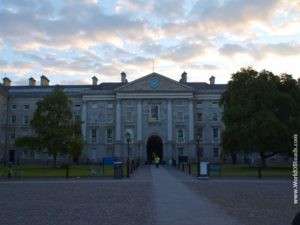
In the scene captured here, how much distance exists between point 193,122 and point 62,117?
35.6 meters

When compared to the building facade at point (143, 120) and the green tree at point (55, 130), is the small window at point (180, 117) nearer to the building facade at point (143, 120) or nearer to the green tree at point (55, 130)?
the building facade at point (143, 120)

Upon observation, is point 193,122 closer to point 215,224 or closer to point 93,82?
point 93,82

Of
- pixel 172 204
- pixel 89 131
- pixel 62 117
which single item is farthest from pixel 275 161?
pixel 172 204

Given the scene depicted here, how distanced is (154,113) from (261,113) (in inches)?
1581

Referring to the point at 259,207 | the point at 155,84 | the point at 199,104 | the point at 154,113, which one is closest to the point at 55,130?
the point at 154,113

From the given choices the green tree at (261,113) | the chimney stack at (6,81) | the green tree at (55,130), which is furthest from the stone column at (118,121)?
the green tree at (261,113)

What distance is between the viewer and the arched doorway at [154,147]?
302ft

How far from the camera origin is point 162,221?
499 inches

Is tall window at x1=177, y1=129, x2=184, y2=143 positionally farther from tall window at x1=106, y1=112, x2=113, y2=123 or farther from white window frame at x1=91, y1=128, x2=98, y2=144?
white window frame at x1=91, y1=128, x2=98, y2=144

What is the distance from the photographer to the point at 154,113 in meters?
91.2

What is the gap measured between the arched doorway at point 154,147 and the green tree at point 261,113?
33.6 meters

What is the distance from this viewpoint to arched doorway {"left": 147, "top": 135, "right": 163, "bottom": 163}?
9219 cm

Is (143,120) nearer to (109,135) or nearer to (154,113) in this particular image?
(154,113)

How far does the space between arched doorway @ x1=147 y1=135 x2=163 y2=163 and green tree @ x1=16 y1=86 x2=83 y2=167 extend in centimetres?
3154
